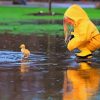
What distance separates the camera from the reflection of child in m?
13.4

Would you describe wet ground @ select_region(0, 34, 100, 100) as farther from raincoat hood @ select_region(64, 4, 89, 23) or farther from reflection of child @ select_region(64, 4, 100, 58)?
raincoat hood @ select_region(64, 4, 89, 23)

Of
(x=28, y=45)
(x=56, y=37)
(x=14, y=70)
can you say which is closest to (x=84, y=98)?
(x=14, y=70)

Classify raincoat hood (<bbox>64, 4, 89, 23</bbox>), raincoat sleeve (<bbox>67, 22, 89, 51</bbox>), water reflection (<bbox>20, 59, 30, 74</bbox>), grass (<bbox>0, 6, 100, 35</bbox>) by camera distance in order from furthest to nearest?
grass (<bbox>0, 6, 100, 35</bbox>) < raincoat hood (<bbox>64, 4, 89, 23</bbox>) < raincoat sleeve (<bbox>67, 22, 89, 51</bbox>) < water reflection (<bbox>20, 59, 30, 74</bbox>)

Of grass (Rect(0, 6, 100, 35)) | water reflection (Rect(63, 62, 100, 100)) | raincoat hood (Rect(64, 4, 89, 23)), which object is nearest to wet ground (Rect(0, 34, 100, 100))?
water reflection (Rect(63, 62, 100, 100))

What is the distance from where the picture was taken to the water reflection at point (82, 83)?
28.1ft

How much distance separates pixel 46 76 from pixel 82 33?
3067 mm

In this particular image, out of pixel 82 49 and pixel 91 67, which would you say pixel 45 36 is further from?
pixel 91 67

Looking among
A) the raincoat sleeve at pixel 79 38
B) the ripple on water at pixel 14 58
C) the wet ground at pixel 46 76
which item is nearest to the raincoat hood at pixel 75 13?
the raincoat sleeve at pixel 79 38

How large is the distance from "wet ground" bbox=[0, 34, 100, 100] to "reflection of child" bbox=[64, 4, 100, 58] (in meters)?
0.37

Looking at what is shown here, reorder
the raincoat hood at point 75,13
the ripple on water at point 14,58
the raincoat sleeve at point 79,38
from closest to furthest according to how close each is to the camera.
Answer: the ripple on water at point 14,58 → the raincoat sleeve at point 79,38 → the raincoat hood at point 75,13

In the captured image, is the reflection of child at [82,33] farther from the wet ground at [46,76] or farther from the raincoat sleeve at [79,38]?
the wet ground at [46,76]

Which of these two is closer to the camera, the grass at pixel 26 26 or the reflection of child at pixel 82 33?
the reflection of child at pixel 82 33

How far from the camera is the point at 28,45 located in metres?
16.6

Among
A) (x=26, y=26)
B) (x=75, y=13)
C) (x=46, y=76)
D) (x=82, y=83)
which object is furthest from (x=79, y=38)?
(x=26, y=26)
